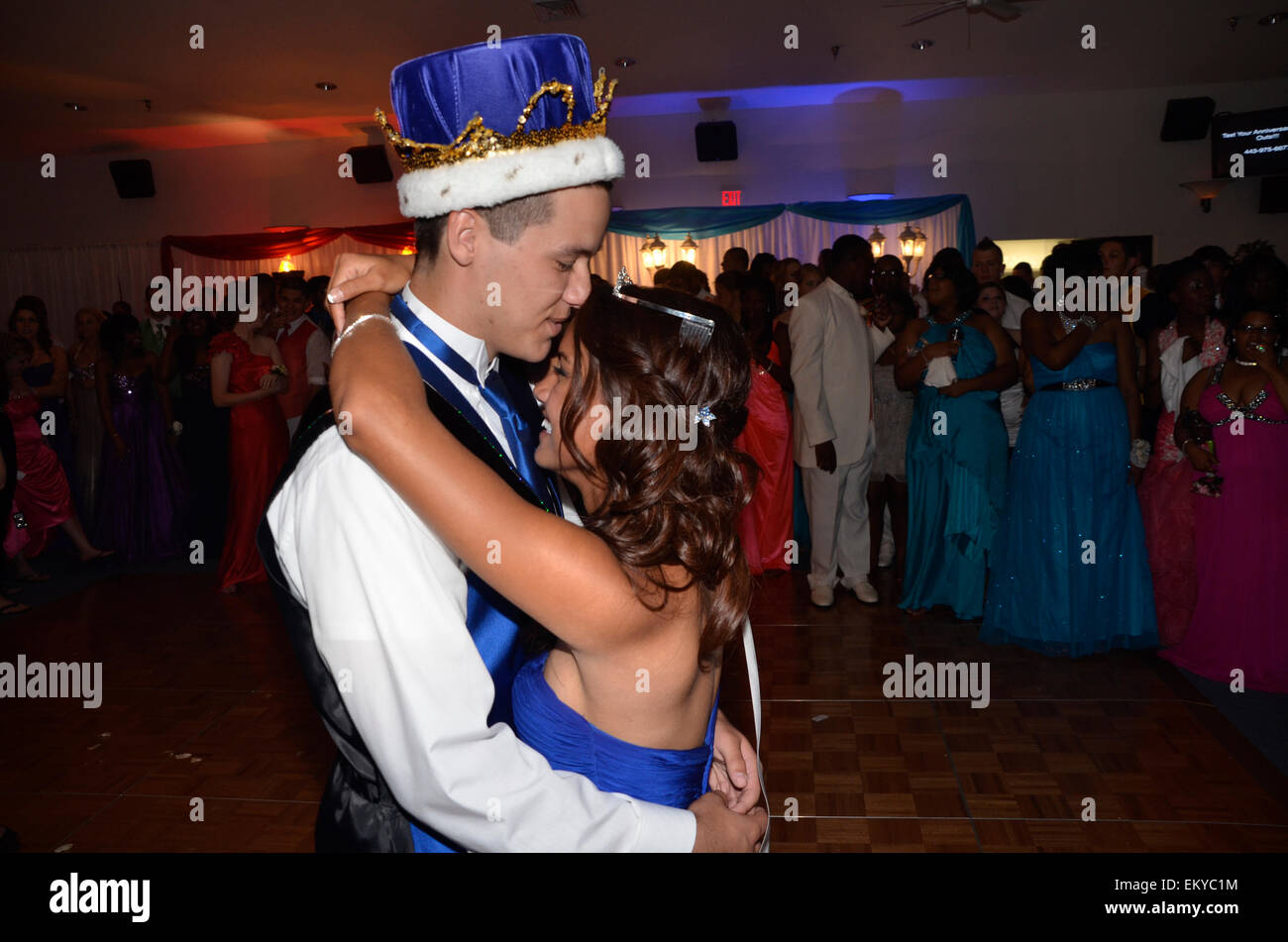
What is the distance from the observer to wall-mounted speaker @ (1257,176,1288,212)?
30.7 ft

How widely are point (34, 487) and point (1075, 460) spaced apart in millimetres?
5804

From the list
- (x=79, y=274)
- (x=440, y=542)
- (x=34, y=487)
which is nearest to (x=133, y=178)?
(x=79, y=274)

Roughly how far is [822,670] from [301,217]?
9.82 meters

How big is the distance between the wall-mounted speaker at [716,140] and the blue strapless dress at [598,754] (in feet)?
32.0

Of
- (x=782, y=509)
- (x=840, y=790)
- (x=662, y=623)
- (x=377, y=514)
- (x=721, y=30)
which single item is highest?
(x=721, y=30)

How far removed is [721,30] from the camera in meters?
7.21

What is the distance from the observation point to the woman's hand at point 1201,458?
3803 mm

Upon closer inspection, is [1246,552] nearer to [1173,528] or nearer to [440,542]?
[1173,528]

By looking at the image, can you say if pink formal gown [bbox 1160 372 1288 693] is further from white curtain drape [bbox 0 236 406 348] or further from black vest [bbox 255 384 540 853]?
white curtain drape [bbox 0 236 406 348]

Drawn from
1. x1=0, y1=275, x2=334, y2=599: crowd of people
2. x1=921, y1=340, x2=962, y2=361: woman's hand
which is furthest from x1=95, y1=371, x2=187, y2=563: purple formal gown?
x1=921, y1=340, x2=962, y2=361: woman's hand

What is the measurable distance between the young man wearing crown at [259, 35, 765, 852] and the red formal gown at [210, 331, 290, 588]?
4.44 m

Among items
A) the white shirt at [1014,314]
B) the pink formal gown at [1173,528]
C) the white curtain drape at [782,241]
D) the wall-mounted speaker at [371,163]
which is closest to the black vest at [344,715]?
the pink formal gown at [1173,528]

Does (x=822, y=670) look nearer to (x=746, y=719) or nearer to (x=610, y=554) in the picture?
(x=746, y=719)
